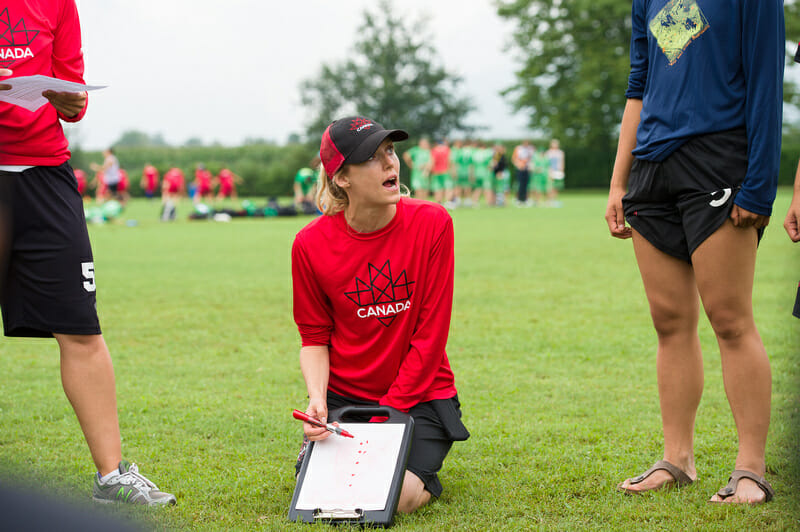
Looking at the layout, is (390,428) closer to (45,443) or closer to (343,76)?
(45,443)

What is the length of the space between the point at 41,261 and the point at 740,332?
256 centimetres

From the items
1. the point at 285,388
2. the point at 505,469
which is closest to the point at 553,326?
the point at 285,388

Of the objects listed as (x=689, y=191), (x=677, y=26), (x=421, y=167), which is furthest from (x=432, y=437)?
(x=421, y=167)

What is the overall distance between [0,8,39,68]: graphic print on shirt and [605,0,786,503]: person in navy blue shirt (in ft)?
7.50

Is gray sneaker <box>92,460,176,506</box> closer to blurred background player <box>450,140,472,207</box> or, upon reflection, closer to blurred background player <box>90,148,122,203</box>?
blurred background player <box>90,148,122,203</box>

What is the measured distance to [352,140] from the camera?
336 cm

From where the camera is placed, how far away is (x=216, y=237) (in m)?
17.0

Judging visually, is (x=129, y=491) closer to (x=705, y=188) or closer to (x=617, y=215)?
(x=617, y=215)

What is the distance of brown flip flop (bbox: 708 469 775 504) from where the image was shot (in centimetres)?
310

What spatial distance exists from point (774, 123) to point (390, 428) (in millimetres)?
1794

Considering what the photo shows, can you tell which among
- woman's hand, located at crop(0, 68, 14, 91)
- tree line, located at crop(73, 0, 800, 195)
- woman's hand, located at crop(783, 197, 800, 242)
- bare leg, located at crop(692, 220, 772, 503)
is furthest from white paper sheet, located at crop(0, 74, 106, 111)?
tree line, located at crop(73, 0, 800, 195)

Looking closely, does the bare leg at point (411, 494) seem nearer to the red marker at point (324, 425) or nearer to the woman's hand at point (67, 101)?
the red marker at point (324, 425)

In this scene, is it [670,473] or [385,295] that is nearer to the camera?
[670,473]

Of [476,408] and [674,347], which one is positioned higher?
[674,347]
